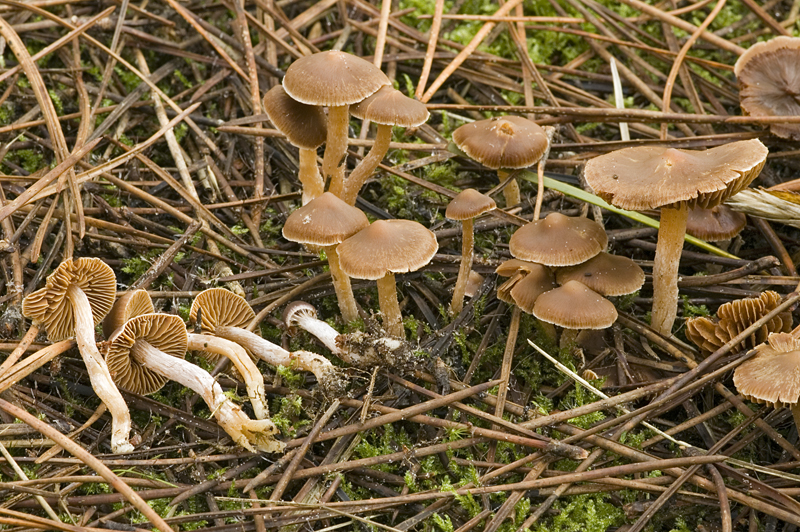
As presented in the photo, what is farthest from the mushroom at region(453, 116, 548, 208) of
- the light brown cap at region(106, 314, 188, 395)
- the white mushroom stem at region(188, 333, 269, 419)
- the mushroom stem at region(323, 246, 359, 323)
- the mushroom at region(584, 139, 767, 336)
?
the light brown cap at region(106, 314, 188, 395)

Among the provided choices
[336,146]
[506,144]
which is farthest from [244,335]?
[506,144]

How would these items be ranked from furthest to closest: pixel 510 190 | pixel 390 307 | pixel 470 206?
1. pixel 510 190
2. pixel 390 307
3. pixel 470 206

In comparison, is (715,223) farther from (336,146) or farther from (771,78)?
(336,146)

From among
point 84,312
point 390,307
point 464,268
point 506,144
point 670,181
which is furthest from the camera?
point 506,144

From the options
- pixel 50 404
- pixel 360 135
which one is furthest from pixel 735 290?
pixel 50 404

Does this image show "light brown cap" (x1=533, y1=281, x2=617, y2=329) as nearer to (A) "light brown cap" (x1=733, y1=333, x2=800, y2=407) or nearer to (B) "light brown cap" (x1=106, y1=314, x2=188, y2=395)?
(A) "light brown cap" (x1=733, y1=333, x2=800, y2=407)

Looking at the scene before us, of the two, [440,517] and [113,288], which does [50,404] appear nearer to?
[113,288]
